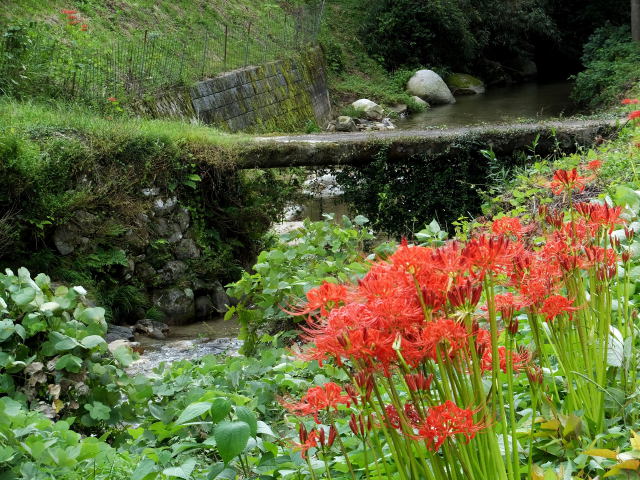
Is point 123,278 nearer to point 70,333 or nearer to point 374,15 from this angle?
point 70,333

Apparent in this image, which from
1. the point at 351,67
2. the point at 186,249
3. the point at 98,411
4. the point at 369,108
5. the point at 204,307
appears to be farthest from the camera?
the point at 351,67

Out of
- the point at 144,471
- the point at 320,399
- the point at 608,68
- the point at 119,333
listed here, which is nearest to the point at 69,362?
the point at 144,471

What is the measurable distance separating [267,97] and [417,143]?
22.2ft

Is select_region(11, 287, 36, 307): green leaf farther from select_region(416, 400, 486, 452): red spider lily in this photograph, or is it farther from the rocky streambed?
the rocky streambed

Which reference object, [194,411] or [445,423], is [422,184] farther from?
[445,423]

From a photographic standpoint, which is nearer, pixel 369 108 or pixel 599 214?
pixel 599 214

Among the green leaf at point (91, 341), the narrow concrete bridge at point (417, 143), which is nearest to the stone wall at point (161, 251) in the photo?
the narrow concrete bridge at point (417, 143)

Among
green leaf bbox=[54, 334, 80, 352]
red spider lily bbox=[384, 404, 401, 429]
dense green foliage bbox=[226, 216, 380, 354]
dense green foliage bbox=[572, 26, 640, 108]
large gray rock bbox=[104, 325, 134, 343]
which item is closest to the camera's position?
red spider lily bbox=[384, 404, 401, 429]

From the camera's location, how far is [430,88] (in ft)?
81.9

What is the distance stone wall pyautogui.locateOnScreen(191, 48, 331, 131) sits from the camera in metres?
14.8

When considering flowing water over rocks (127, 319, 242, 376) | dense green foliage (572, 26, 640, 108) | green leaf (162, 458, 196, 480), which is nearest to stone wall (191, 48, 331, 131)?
flowing water over rocks (127, 319, 242, 376)

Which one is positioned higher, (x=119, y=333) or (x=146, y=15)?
(x=146, y=15)

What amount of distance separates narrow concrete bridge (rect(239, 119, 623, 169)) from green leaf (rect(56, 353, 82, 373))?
7.25 metres

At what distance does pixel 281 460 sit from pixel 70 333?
4.75ft
